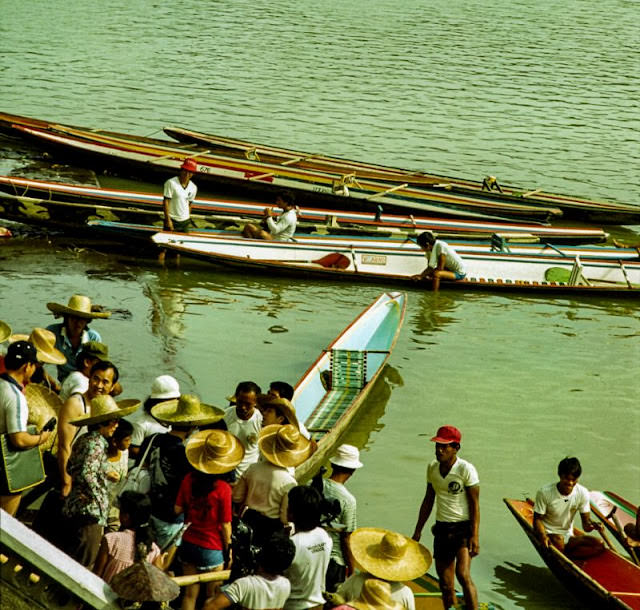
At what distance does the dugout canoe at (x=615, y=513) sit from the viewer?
27.3ft

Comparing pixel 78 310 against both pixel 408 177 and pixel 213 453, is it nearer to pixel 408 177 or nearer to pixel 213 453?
pixel 213 453

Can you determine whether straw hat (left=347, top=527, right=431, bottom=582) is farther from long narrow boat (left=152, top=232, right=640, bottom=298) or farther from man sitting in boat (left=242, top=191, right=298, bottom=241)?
man sitting in boat (left=242, top=191, right=298, bottom=241)

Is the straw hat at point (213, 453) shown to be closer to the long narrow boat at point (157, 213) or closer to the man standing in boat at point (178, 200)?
the man standing in boat at point (178, 200)

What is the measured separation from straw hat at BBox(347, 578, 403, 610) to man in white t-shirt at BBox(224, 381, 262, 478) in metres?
2.21

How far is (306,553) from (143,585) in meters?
1.32

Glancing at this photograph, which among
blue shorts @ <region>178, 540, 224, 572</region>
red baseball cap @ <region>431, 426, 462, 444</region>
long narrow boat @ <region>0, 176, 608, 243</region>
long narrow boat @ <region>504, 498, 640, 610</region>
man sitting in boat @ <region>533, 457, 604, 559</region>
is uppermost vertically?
red baseball cap @ <region>431, 426, 462, 444</region>

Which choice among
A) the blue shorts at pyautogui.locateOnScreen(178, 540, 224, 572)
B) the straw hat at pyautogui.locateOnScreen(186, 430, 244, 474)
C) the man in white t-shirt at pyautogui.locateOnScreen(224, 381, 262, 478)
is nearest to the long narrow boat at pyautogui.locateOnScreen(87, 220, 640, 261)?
the man in white t-shirt at pyautogui.locateOnScreen(224, 381, 262, 478)

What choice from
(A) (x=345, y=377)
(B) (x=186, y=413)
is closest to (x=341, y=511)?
(B) (x=186, y=413)

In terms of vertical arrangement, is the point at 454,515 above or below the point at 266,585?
below

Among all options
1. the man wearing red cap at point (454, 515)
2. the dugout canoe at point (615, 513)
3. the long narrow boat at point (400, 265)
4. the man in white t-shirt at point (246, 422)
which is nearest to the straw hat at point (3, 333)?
the man in white t-shirt at point (246, 422)

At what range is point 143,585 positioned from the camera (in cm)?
471

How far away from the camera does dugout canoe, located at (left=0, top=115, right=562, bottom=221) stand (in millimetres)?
19109

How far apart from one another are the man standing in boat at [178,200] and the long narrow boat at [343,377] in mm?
3586

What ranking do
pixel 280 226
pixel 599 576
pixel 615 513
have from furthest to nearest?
pixel 280 226, pixel 615 513, pixel 599 576
